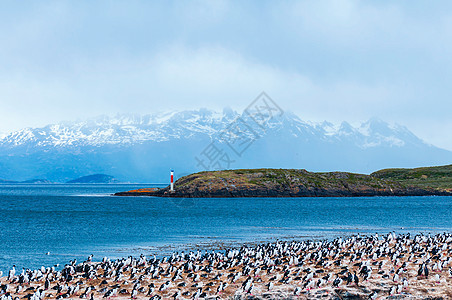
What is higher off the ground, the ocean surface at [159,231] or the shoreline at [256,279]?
the ocean surface at [159,231]

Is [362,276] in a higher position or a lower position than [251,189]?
lower

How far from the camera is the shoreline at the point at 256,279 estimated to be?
105 feet

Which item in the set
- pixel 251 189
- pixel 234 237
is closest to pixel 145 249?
pixel 234 237

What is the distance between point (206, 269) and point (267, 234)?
38.6 metres

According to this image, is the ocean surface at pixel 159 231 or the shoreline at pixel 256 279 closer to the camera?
the shoreline at pixel 256 279

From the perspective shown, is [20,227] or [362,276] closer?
[362,276]

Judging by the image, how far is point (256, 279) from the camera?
118ft

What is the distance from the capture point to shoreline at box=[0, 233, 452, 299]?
32.0m

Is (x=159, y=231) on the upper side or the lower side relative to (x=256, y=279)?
upper

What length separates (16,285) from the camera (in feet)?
120

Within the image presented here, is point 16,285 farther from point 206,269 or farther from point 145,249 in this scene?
point 145,249

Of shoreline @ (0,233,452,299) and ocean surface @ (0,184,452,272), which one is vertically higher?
ocean surface @ (0,184,452,272)

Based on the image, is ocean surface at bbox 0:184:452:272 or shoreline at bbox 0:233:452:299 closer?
shoreline at bbox 0:233:452:299

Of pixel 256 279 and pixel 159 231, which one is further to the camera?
pixel 159 231
